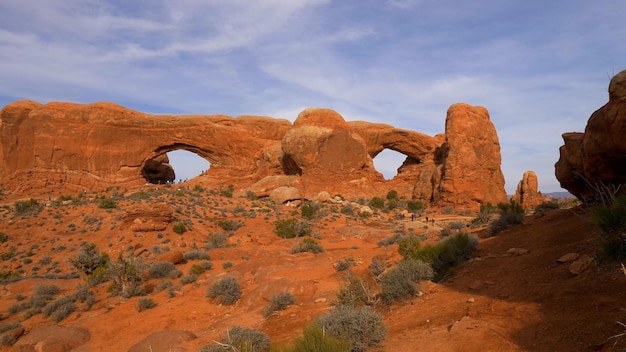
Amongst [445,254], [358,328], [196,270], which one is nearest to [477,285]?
[445,254]

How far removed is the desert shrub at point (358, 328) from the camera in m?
4.73

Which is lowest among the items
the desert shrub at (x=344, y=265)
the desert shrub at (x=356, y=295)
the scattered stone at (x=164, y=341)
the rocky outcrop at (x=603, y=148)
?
the scattered stone at (x=164, y=341)

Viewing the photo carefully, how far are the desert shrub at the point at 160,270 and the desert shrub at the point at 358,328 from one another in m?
8.86

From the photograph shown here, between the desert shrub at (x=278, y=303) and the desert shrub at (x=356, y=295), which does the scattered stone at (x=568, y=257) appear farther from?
the desert shrub at (x=278, y=303)

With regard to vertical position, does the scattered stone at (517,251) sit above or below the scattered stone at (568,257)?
below

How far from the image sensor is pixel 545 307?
463 centimetres

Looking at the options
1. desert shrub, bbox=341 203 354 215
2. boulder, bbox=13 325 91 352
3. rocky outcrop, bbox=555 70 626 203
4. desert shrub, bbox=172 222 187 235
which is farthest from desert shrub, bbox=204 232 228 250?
rocky outcrop, bbox=555 70 626 203

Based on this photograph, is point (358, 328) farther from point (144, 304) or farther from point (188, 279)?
point (188, 279)

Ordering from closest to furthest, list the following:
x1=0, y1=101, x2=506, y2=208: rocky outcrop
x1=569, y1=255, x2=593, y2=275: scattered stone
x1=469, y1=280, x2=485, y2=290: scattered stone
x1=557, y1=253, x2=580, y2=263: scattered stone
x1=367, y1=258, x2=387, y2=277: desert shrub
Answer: x1=569, y1=255, x2=593, y2=275: scattered stone < x1=557, y1=253, x2=580, y2=263: scattered stone < x1=469, y1=280, x2=485, y2=290: scattered stone < x1=367, y1=258, x2=387, y2=277: desert shrub < x1=0, y1=101, x2=506, y2=208: rocky outcrop

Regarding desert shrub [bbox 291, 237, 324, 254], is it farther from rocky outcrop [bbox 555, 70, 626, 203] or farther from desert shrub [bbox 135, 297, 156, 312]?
rocky outcrop [bbox 555, 70, 626, 203]

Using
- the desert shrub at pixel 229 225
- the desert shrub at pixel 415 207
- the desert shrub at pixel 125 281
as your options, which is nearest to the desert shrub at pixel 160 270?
the desert shrub at pixel 125 281

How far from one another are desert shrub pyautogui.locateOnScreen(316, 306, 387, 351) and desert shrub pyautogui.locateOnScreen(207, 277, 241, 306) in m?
4.93

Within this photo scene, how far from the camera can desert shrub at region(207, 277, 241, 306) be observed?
9406 mm

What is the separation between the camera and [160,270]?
1239cm
